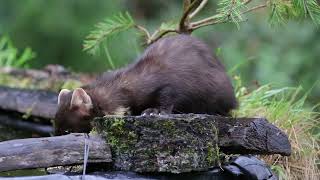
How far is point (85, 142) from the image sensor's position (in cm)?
430

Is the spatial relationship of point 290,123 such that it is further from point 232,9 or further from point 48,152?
point 48,152

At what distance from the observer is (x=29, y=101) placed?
688 centimetres

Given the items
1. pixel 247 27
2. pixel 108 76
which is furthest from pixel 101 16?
pixel 108 76

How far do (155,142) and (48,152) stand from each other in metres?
0.57

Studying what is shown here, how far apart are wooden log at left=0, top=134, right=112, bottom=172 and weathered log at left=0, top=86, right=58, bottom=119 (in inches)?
95.8

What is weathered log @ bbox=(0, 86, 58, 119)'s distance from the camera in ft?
22.3

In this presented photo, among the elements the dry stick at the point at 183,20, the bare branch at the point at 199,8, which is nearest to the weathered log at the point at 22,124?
the dry stick at the point at 183,20

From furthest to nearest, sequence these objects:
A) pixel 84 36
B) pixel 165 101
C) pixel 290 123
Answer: pixel 84 36 < pixel 290 123 < pixel 165 101

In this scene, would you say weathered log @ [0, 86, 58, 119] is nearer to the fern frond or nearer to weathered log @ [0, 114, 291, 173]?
the fern frond

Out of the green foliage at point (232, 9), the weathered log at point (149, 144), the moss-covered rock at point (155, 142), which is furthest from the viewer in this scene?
the green foliage at point (232, 9)

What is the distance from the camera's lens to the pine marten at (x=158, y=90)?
5.32 m

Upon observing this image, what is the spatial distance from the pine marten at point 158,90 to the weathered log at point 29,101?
1.15m

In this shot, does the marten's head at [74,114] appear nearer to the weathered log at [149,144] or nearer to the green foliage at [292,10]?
the weathered log at [149,144]

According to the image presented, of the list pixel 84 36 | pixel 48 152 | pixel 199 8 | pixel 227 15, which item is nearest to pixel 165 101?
pixel 227 15
